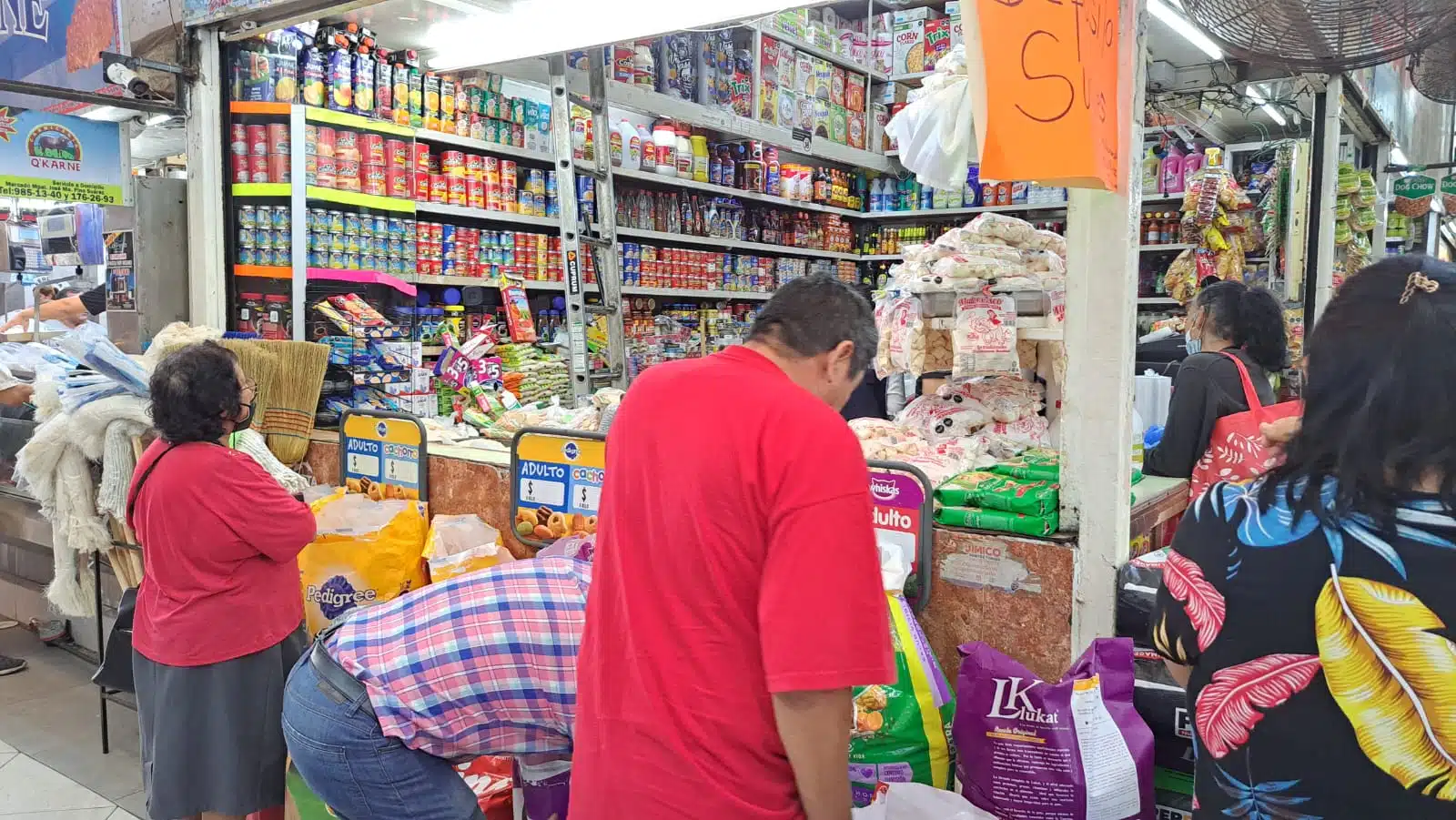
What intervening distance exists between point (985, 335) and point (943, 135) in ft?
2.52

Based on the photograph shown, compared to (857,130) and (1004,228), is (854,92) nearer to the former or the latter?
(857,130)

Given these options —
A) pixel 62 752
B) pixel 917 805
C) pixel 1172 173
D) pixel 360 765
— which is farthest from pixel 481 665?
pixel 1172 173

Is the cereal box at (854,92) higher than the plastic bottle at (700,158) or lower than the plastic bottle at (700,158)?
higher

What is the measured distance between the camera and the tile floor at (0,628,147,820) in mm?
Result: 3451

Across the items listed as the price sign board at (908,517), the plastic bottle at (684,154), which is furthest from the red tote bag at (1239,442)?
the plastic bottle at (684,154)

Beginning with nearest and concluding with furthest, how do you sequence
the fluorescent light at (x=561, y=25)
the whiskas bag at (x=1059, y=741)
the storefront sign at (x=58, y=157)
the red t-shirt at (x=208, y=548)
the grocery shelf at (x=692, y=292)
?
the whiskas bag at (x=1059, y=741) → the red t-shirt at (x=208, y=548) → the fluorescent light at (x=561, y=25) → the storefront sign at (x=58, y=157) → the grocery shelf at (x=692, y=292)

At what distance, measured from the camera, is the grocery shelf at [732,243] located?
249 inches

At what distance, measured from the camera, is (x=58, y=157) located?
4.21 metres

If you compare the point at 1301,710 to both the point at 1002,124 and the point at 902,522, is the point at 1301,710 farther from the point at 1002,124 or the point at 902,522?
the point at 902,522

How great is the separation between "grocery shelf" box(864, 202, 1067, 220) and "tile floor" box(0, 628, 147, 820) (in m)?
Answer: 6.01

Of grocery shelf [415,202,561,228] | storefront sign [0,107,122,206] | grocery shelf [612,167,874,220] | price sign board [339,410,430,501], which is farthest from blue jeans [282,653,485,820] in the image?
grocery shelf [612,167,874,220]

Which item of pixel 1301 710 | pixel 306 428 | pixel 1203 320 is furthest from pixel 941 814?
pixel 306 428

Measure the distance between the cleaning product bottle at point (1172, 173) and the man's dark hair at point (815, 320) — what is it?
5960mm

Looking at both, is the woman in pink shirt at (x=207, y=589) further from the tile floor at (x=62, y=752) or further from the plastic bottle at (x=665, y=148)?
the plastic bottle at (x=665, y=148)
